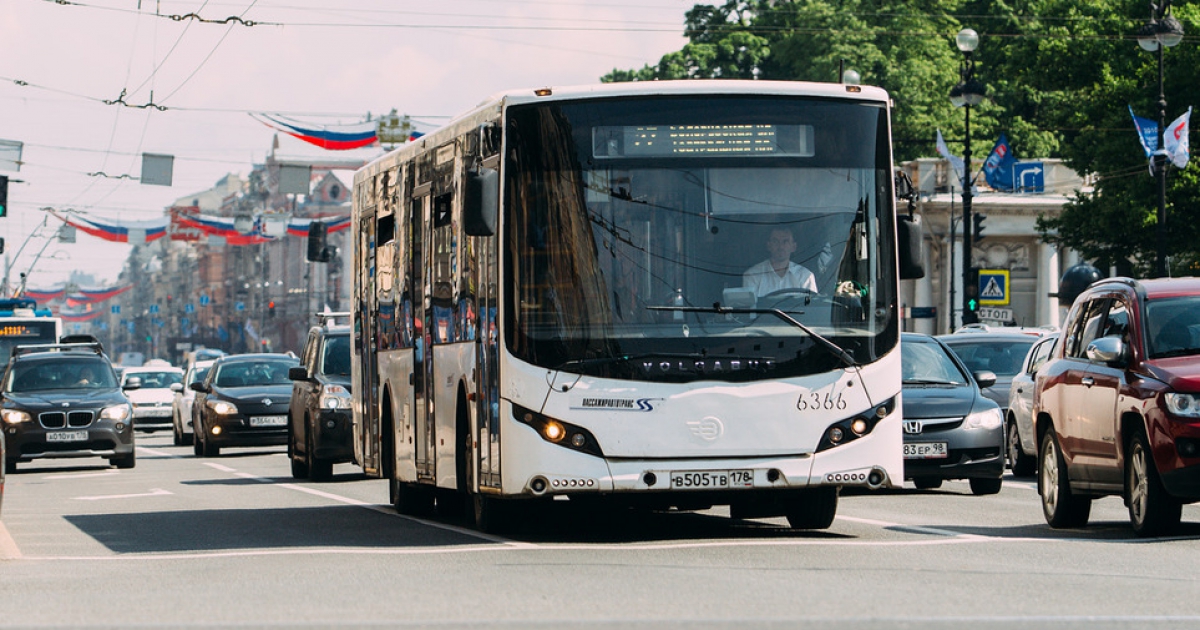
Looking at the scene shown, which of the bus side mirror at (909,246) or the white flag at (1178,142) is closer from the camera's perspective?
the bus side mirror at (909,246)

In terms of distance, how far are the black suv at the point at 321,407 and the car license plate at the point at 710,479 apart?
39.0ft

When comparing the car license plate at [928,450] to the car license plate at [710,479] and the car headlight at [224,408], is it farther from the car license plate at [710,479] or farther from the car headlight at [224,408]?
the car headlight at [224,408]

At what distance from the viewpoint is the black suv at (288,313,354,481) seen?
2538cm

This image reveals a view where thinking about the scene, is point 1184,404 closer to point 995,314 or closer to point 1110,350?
point 1110,350

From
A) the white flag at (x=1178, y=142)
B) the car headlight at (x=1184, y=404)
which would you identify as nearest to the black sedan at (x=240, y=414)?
the white flag at (x=1178, y=142)

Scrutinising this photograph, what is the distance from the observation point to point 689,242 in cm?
1342

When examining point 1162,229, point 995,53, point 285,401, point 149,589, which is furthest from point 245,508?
point 995,53

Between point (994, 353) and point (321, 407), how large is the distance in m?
8.55

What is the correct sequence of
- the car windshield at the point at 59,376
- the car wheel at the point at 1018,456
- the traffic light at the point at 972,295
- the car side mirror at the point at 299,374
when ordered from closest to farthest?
the car wheel at the point at 1018,456 < the car side mirror at the point at 299,374 < the car windshield at the point at 59,376 < the traffic light at the point at 972,295

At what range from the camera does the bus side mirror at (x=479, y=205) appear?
13.2m

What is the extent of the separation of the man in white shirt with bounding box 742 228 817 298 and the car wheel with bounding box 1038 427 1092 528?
306 cm

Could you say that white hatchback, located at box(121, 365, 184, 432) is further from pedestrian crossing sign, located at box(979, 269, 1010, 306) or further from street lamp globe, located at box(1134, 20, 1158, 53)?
street lamp globe, located at box(1134, 20, 1158, 53)

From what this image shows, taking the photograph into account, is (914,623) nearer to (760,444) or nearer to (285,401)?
(760,444)

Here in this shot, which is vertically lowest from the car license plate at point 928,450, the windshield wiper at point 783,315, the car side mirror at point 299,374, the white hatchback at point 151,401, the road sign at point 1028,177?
the white hatchback at point 151,401
